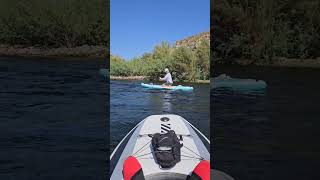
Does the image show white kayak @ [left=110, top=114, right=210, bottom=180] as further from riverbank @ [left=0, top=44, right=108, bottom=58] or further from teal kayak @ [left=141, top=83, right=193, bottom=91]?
riverbank @ [left=0, top=44, right=108, bottom=58]

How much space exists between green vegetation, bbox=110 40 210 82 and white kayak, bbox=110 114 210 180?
4196mm

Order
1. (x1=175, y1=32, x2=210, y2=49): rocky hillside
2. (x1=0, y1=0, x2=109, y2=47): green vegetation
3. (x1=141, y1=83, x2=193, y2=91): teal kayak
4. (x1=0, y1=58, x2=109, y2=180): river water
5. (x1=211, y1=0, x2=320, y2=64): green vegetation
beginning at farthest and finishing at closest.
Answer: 1. (x1=0, y1=0, x2=109, y2=47): green vegetation
2. (x1=211, y1=0, x2=320, y2=64): green vegetation
3. (x1=141, y1=83, x2=193, y2=91): teal kayak
4. (x1=175, y1=32, x2=210, y2=49): rocky hillside
5. (x1=0, y1=58, x2=109, y2=180): river water

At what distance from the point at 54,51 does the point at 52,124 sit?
16.9 m

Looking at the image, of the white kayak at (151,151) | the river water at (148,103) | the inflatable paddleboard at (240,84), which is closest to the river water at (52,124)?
the river water at (148,103)

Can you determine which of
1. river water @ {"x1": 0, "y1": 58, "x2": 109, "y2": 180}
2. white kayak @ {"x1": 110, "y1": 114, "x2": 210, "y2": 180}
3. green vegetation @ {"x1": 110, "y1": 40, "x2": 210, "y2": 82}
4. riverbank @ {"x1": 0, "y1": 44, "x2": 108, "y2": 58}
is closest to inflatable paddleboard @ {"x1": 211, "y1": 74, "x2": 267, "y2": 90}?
green vegetation @ {"x1": 110, "y1": 40, "x2": 210, "y2": 82}

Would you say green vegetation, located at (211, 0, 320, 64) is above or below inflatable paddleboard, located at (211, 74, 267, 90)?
above

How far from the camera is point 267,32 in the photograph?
1073 inches

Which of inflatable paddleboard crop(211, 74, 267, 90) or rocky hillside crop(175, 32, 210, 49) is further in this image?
inflatable paddleboard crop(211, 74, 267, 90)

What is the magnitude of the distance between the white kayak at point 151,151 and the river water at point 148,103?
393cm

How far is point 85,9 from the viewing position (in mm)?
28516

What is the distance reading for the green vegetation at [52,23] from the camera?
92.9ft

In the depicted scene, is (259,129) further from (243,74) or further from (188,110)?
(243,74)

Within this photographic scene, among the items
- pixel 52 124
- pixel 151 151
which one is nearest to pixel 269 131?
pixel 52 124

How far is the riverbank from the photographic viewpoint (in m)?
27.7
